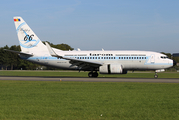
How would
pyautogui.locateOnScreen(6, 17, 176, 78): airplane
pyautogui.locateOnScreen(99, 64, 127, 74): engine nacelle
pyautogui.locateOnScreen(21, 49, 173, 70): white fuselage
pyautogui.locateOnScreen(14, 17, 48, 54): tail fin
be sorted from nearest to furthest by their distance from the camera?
pyautogui.locateOnScreen(99, 64, 127, 74): engine nacelle
pyautogui.locateOnScreen(6, 17, 176, 78): airplane
pyautogui.locateOnScreen(21, 49, 173, 70): white fuselage
pyautogui.locateOnScreen(14, 17, 48, 54): tail fin

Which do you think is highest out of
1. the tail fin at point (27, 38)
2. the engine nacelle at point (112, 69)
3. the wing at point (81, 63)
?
the tail fin at point (27, 38)

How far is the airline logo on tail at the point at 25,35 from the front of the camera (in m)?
37.4

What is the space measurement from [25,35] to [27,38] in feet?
1.82

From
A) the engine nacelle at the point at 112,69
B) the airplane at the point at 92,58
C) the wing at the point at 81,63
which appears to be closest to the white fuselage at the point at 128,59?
the airplane at the point at 92,58

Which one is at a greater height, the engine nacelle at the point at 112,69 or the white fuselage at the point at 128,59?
the white fuselage at the point at 128,59

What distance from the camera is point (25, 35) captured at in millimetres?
37406

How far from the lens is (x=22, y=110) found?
32.2 ft

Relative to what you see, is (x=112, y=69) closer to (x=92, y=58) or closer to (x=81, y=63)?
(x=92, y=58)

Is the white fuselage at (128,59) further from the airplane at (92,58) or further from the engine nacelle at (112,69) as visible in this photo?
the engine nacelle at (112,69)

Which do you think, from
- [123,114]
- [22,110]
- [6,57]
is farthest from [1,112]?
[6,57]

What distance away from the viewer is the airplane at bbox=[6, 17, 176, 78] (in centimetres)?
3369

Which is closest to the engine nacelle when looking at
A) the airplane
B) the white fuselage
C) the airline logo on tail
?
the airplane

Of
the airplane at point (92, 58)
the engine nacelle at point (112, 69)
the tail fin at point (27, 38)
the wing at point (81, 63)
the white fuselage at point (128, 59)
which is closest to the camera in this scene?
A: the engine nacelle at point (112, 69)

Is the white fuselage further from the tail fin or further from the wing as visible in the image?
the tail fin
